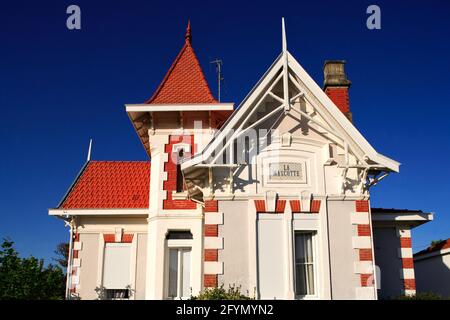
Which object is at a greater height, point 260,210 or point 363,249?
point 260,210

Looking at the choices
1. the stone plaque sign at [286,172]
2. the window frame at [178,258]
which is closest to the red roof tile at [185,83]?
the stone plaque sign at [286,172]

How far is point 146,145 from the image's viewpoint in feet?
49.1

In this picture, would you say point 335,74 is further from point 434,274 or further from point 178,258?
point 434,274

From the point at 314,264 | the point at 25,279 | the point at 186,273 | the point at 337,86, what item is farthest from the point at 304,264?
the point at 25,279

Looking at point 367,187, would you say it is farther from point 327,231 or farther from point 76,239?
point 76,239

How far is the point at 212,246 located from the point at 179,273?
9.05ft

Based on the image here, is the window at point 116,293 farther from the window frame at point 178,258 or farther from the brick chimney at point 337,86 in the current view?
the brick chimney at point 337,86

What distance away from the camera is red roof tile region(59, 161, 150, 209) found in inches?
552

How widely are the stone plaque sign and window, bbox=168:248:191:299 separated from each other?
3.62 metres

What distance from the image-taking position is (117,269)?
1374cm

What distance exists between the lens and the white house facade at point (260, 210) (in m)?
10.2

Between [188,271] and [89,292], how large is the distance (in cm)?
332
